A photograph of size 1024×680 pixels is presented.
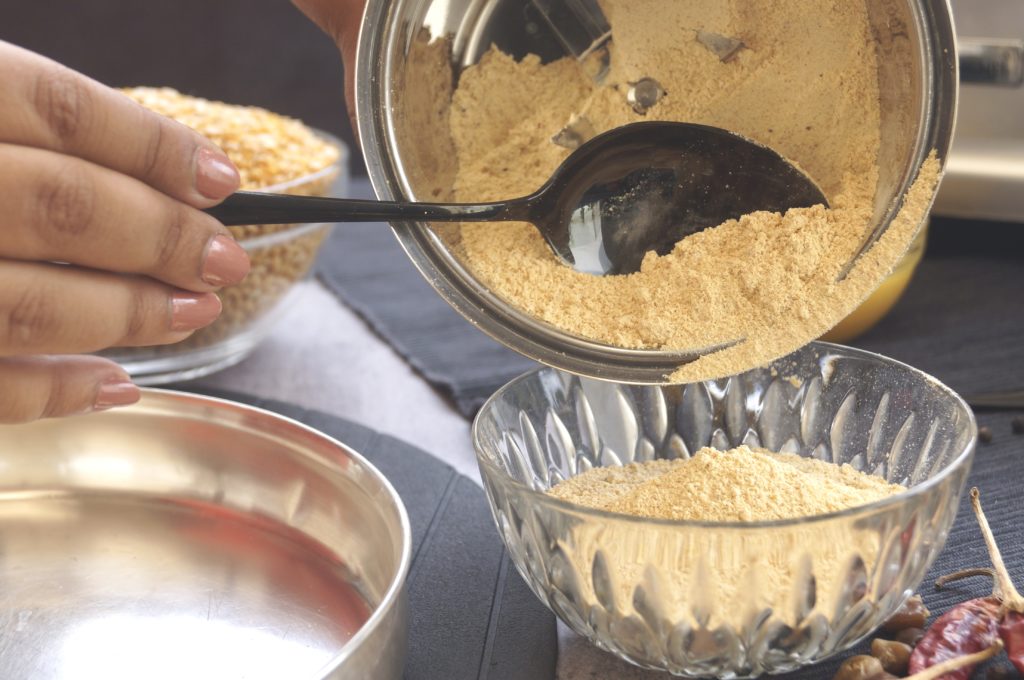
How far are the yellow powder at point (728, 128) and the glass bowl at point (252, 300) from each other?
346 millimetres

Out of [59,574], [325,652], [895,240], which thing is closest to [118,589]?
[59,574]

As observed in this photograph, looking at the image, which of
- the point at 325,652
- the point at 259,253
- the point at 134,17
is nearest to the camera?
the point at 325,652

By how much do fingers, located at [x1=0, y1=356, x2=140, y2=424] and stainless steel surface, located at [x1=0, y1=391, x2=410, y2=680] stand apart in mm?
123

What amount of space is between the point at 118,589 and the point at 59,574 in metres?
0.05

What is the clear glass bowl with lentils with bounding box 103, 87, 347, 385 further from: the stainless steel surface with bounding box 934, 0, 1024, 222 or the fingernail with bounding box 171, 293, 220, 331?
the stainless steel surface with bounding box 934, 0, 1024, 222

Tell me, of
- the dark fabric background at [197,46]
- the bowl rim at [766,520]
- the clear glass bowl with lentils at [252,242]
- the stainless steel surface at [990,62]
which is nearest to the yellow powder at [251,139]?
the clear glass bowl with lentils at [252,242]

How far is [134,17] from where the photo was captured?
6.69ft

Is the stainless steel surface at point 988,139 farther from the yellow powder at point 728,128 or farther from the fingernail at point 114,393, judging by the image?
the fingernail at point 114,393

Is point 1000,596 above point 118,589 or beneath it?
above

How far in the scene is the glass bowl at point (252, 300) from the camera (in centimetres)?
100

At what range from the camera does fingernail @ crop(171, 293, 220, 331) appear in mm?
620

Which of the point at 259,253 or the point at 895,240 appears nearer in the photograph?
the point at 895,240

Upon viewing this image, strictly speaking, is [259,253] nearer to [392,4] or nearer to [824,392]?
[392,4]

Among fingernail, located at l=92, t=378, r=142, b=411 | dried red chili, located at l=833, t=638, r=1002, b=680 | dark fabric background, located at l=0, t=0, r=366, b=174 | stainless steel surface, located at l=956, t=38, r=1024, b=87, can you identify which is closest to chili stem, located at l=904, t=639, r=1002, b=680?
dried red chili, located at l=833, t=638, r=1002, b=680
